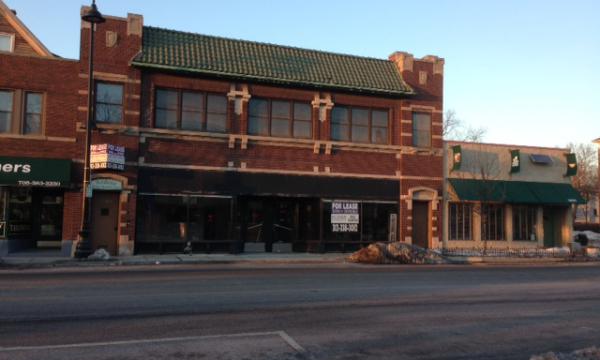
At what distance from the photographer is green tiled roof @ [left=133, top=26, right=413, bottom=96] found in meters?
22.6

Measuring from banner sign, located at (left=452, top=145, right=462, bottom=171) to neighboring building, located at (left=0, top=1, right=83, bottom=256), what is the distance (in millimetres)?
17712

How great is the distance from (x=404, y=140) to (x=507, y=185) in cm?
665

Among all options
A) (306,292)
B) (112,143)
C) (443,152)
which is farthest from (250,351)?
(443,152)

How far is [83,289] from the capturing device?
465 inches

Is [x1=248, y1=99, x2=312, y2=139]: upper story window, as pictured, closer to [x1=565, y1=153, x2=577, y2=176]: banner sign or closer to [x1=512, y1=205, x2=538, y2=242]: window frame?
[x1=512, y1=205, x2=538, y2=242]: window frame

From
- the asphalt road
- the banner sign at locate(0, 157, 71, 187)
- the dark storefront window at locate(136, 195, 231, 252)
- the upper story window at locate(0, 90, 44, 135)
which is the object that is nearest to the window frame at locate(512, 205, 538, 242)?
the asphalt road

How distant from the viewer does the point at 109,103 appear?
21.8 metres

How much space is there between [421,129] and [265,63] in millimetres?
8465

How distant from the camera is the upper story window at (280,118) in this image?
2391 centimetres

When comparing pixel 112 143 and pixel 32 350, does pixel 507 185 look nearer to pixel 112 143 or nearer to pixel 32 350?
pixel 112 143

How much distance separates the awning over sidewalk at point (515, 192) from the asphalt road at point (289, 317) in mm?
12238

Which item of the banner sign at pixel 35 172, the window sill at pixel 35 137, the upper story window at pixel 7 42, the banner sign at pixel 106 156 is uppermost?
the upper story window at pixel 7 42

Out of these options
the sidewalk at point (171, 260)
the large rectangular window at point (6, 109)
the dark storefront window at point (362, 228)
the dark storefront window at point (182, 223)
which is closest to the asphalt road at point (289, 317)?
the sidewalk at point (171, 260)

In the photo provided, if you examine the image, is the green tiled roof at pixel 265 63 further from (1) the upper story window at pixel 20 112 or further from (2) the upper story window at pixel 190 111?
(1) the upper story window at pixel 20 112
